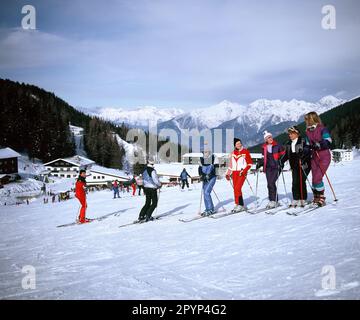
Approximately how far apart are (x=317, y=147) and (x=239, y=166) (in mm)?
2263

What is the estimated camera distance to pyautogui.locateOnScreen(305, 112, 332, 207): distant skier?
777cm

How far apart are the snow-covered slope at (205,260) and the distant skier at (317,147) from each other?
882 mm

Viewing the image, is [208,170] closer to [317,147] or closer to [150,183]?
[150,183]

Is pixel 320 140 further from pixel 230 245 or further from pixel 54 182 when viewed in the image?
pixel 54 182

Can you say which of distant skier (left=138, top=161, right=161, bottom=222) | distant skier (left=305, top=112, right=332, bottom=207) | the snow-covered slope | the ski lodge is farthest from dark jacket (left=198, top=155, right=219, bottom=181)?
the ski lodge

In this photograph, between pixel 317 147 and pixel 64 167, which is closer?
pixel 317 147

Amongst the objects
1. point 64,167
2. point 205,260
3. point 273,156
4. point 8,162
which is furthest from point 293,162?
point 64,167

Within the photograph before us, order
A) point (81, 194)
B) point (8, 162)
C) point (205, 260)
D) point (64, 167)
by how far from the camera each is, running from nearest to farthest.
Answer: point (205, 260)
point (81, 194)
point (8, 162)
point (64, 167)

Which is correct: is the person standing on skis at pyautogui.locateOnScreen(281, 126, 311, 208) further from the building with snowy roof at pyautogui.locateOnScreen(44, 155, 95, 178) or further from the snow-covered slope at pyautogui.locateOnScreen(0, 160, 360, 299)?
the building with snowy roof at pyautogui.locateOnScreen(44, 155, 95, 178)

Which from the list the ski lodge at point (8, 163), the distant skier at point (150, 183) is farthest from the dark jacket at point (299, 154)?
the ski lodge at point (8, 163)

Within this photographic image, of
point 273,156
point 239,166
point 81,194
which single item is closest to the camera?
point 273,156

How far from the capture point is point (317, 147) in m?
7.64
